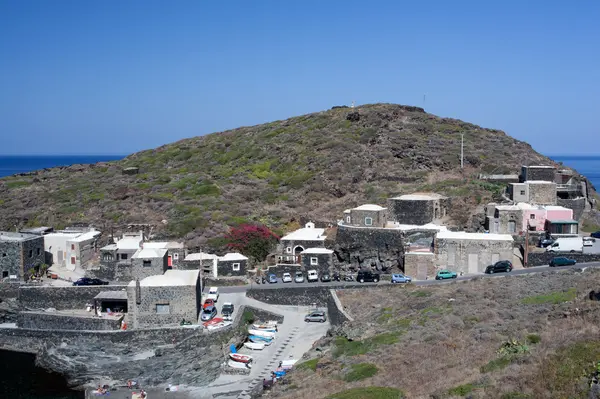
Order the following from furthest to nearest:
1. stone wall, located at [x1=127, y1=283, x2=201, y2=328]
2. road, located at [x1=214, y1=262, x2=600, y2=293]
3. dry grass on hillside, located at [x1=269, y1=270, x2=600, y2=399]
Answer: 1. stone wall, located at [x1=127, y1=283, x2=201, y2=328]
2. road, located at [x1=214, y1=262, x2=600, y2=293]
3. dry grass on hillside, located at [x1=269, y1=270, x2=600, y2=399]

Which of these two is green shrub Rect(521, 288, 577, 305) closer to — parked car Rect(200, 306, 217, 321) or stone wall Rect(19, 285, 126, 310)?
parked car Rect(200, 306, 217, 321)

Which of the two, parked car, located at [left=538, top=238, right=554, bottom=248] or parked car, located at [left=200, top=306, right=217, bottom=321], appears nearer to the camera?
parked car, located at [left=200, top=306, right=217, bottom=321]

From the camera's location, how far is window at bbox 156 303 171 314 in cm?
3903

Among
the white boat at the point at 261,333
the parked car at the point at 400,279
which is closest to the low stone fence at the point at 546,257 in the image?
the parked car at the point at 400,279

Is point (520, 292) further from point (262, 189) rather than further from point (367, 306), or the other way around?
point (262, 189)

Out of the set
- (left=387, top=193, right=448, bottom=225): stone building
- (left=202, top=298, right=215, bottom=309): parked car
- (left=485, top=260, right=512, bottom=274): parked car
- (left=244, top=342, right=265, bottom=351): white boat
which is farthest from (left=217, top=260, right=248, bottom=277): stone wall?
(left=485, top=260, right=512, bottom=274): parked car

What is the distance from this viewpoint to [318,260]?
1761 inches

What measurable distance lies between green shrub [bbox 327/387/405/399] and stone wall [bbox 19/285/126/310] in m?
23.6

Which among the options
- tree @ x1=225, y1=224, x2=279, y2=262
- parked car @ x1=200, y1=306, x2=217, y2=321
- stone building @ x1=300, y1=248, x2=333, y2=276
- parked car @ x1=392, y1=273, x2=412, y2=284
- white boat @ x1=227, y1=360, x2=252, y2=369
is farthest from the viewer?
tree @ x1=225, y1=224, x2=279, y2=262

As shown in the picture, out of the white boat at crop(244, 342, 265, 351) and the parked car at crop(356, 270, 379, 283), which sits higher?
the parked car at crop(356, 270, 379, 283)

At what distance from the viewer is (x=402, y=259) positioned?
43562 millimetres

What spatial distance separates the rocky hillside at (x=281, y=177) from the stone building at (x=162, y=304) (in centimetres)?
1469

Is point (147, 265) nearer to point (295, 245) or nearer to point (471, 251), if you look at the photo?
point (295, 245)

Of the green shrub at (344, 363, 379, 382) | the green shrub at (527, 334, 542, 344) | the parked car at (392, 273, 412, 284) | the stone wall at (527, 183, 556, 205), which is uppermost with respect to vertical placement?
the stone wall at (527, 183, 556, 205)
